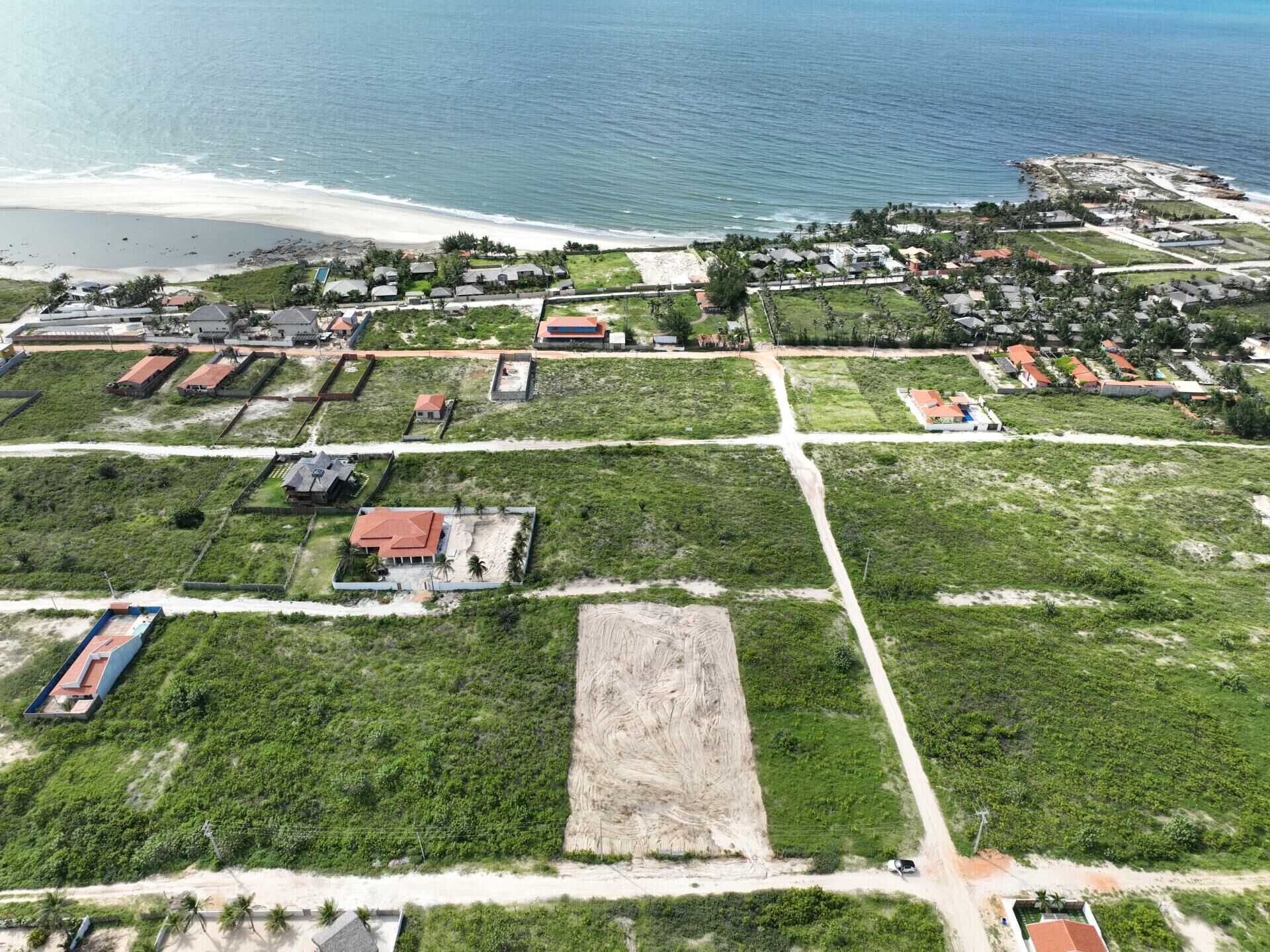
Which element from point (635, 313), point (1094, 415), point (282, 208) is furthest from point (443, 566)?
point (282, 208)

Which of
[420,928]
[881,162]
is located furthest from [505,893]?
[881,162]

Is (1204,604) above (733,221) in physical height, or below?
below

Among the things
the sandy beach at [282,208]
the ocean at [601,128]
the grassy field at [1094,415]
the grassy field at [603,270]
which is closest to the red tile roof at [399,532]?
the grassy field at [603,270]

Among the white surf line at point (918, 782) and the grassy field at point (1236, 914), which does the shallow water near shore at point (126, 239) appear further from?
the grassy field at point (1236, 914)

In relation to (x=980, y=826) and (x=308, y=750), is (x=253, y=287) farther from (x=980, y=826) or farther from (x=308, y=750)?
(x=980, y=826)

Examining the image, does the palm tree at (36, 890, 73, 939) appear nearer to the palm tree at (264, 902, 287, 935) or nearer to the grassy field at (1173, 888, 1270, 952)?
the palm tree at (264, 902, 287, 935)

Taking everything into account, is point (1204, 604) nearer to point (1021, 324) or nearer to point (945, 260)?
point (1021, 324)
